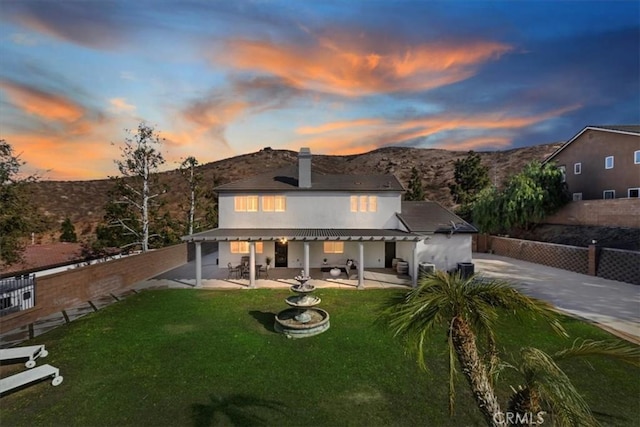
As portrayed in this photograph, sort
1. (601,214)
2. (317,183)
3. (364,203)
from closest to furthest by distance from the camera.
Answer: (364,203) < (317,183) < (601,214)

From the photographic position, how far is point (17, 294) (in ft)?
32.3

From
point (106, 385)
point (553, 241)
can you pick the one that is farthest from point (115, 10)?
point (553, 241)

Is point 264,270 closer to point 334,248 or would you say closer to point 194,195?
point 334,248

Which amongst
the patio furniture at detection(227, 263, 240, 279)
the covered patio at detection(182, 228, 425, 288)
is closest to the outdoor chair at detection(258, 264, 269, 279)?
the covered patio at detection(182, 228, 425, 288)

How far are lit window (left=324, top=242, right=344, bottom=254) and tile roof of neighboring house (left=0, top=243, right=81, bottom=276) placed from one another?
1502 cm

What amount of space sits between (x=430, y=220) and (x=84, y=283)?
64.2ft

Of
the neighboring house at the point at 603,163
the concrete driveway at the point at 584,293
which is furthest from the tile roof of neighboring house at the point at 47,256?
the neighboring house at the point at 603,163

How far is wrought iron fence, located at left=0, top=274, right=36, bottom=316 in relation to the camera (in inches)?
378

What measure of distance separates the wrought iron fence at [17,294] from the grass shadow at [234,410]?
9.29 meters

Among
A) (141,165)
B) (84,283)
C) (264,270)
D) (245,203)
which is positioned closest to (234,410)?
(84,283)

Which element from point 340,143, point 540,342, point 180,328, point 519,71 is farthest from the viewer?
point 340,143

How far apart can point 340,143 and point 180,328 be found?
1112 inches

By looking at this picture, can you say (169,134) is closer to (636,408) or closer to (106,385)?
(106,385)

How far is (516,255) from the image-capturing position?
22.6m
